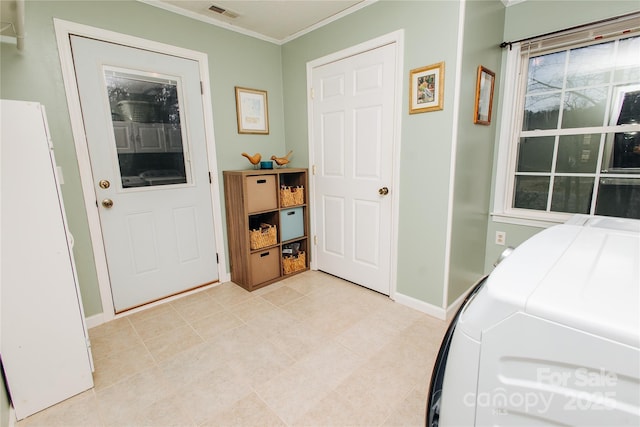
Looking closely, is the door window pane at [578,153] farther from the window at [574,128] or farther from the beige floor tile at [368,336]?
the beige floor tile at [368,336]

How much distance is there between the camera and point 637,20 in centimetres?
196

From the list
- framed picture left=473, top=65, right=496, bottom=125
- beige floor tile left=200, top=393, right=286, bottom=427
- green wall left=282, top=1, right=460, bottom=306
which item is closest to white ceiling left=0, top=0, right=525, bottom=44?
green wall left=282, top=1, right=460, bottom=306

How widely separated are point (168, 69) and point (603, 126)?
3.36m

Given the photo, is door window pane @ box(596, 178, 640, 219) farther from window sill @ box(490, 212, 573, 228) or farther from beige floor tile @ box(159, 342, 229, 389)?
beige floor tile @ box(159, 342, 229, 389)

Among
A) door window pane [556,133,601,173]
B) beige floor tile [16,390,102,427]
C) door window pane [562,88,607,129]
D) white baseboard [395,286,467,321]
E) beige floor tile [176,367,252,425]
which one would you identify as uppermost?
door window pane [562,88,607,129]

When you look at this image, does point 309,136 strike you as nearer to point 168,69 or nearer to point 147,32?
point 168,69

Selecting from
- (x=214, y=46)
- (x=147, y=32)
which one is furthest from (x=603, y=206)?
(x=147, y=32)

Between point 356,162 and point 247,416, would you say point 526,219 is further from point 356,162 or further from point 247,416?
point 247,416

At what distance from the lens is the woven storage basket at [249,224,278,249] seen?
272 cm

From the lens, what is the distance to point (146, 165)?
2355mm

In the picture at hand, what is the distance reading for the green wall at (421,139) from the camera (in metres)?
1.98

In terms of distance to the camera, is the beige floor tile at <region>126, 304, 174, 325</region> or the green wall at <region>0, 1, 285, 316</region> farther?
the beige floor tile at <region>126, 304, 174, 325</region>

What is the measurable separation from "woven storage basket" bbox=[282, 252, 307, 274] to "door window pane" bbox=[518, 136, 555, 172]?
2201 millimetres

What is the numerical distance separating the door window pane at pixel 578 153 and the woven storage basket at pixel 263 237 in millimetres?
2505
